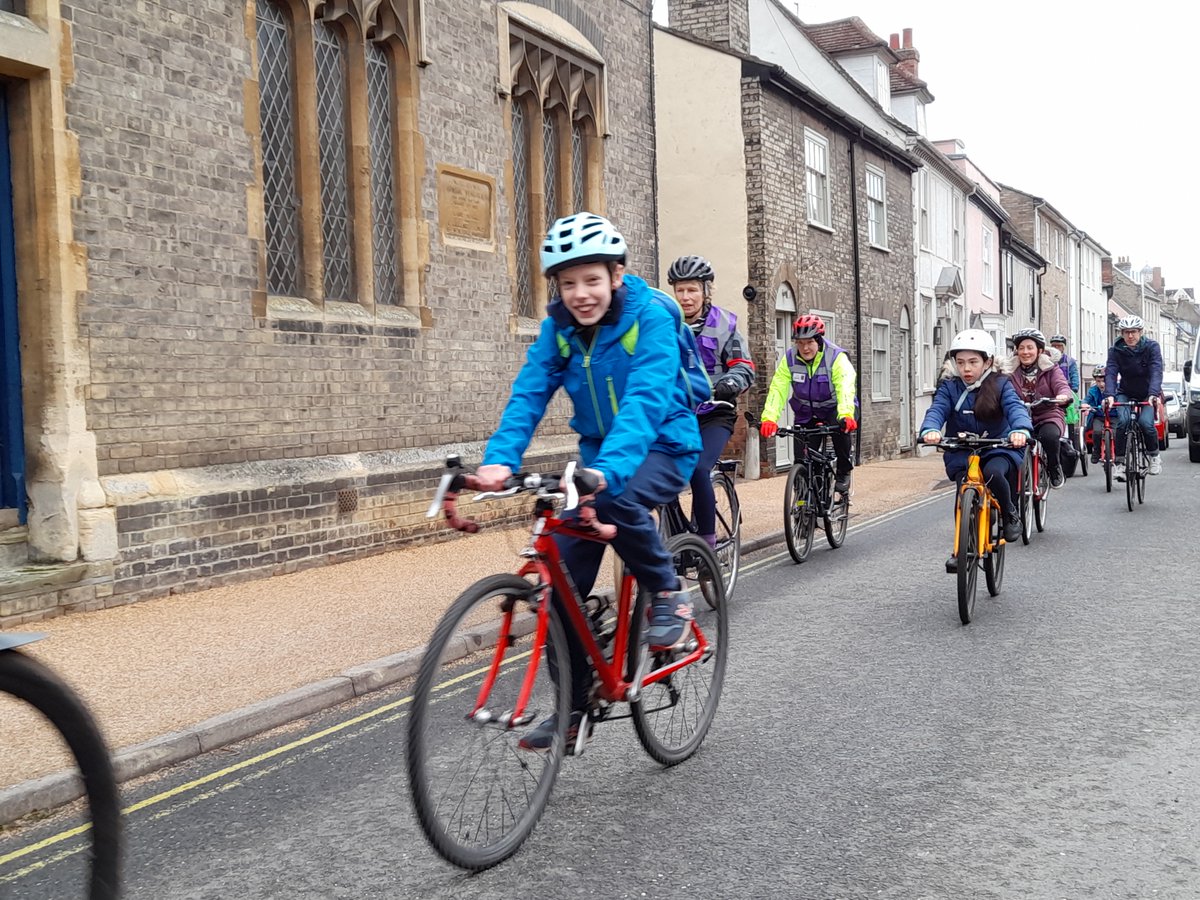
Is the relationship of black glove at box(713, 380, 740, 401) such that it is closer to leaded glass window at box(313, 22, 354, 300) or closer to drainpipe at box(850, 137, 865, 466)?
leaded glass window at box(313, 22, 354, 300)

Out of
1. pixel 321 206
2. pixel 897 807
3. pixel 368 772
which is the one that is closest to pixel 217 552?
pixel 321 206

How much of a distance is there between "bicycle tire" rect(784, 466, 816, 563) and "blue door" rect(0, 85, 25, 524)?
565 centimetres

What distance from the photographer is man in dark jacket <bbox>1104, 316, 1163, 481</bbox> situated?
13969 millimetres

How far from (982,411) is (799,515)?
2.45 metres

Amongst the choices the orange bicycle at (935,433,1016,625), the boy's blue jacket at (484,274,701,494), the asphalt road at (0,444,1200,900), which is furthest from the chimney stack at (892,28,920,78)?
the boy's blue jacket at (484,274,701,494)

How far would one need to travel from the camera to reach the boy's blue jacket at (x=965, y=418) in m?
7.94

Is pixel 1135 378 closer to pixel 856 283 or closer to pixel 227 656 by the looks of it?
pixel 856 283

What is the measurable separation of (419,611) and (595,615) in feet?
13.4

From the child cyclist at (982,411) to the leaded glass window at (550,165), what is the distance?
7.34 m

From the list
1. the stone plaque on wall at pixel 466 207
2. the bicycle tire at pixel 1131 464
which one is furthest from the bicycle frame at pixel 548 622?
the bicycle tire at pixel 1131 464

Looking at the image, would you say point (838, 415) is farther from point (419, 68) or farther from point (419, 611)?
point (419, 68)

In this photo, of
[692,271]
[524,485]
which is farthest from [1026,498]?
[524,485]

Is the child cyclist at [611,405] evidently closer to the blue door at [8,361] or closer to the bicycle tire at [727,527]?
the bicycle tire at [727,527]

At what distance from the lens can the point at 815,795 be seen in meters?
4.25
